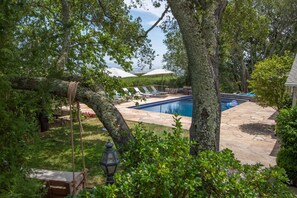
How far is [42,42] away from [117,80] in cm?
196

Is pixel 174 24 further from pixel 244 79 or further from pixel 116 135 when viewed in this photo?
pixel 244 79

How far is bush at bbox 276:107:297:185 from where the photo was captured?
6.91 metres

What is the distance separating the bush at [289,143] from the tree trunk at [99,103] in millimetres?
5070

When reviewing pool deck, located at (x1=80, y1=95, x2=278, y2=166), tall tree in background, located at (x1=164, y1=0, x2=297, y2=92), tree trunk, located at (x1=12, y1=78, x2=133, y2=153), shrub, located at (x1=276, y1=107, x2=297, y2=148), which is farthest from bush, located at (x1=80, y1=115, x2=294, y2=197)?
tall tree in background, located at (x1=164, y1=0, x2=297, y2=92)

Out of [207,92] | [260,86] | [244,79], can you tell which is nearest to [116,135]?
[207,92]

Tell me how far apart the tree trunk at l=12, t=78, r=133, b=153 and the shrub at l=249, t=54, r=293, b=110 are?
9.86 m

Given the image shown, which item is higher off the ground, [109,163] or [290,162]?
[109,163]

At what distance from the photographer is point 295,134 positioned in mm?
6848

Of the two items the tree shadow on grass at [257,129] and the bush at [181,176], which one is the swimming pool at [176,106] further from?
the bush at [181,176]

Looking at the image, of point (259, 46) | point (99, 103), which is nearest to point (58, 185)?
point (99, 103)

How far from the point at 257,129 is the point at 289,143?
618 centimetres

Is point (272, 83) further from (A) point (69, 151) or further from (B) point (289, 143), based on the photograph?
(A) point (69, 151)

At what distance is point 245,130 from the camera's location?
12828mm

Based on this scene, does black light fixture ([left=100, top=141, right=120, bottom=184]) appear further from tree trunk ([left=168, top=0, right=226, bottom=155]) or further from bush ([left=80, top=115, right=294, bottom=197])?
tree trunk ([left=168, top=0, right=226, bottom=155])
